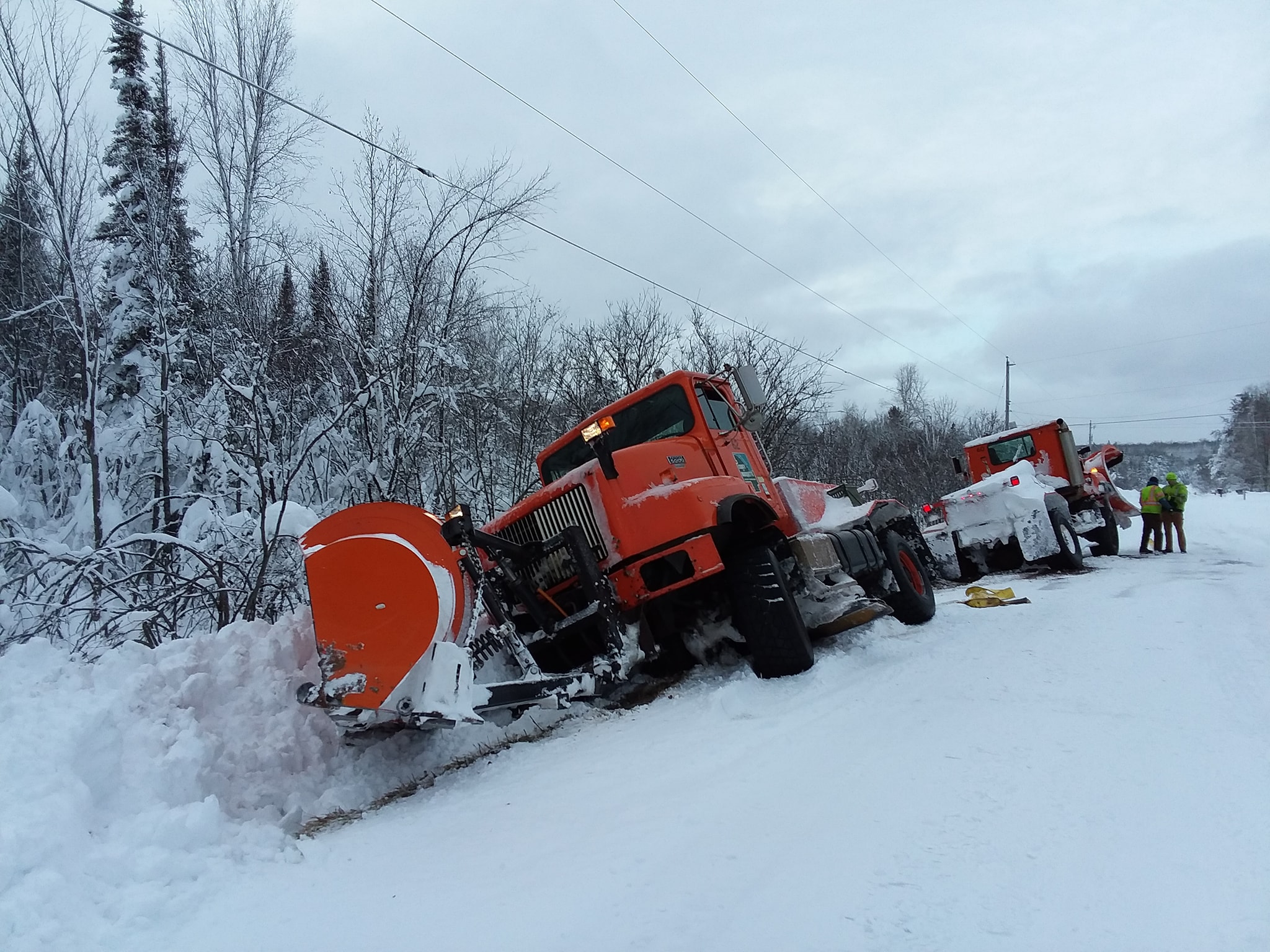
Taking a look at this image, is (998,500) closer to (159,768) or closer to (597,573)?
(597,573)

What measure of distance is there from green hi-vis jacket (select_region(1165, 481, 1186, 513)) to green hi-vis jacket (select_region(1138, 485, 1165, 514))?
0.10 m

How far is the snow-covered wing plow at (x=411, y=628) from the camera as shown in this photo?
349 centimetres

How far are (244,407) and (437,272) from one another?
12.2ft

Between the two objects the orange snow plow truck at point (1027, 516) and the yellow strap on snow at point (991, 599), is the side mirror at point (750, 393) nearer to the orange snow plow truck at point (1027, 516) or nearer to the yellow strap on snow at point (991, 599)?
the yellow strap on snow at point (991, 599)

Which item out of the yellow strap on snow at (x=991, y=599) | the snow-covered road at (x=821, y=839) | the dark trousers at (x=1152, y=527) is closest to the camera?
→ the snow-covered road at (x=821, y=839)

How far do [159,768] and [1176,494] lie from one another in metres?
16.5

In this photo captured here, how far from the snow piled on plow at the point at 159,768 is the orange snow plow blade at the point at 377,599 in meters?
0.58

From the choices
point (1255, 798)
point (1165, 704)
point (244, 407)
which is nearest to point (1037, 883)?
point (1255, 798)

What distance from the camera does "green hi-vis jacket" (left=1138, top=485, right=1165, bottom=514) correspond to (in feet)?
46.7

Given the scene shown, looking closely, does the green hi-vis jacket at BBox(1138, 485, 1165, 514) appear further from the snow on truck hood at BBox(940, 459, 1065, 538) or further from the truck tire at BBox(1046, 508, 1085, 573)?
the snow on truck hood at BBox(940, 459, 1065, 538)

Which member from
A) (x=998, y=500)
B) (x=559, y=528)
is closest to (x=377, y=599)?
(x=559, y=528)

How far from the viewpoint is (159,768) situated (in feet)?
10.4

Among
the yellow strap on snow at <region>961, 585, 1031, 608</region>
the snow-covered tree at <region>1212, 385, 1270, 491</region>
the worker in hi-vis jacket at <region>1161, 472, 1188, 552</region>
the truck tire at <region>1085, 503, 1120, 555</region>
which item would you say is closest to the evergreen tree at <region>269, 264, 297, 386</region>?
the yellow strap on snow at <region>961, 585, 1031, 608</region>

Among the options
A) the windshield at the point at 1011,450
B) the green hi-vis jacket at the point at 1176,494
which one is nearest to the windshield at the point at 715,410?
the windshield at the point at 1011,450
